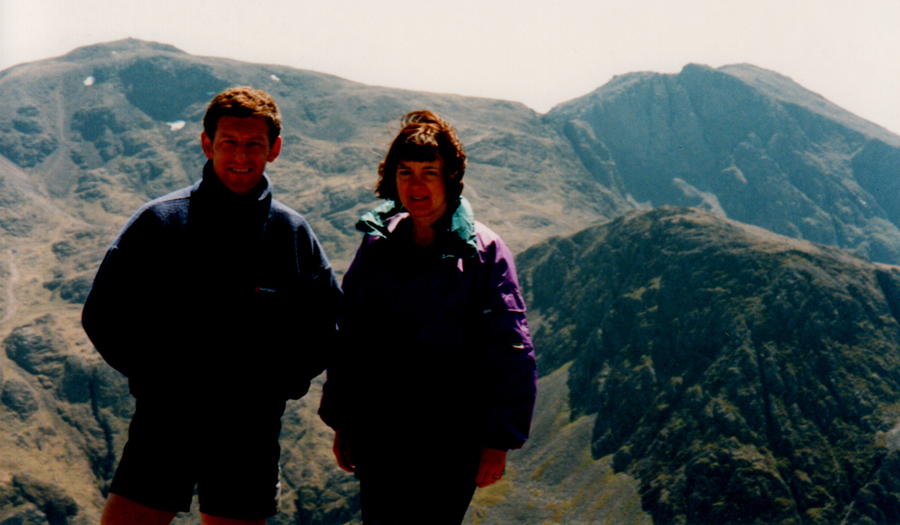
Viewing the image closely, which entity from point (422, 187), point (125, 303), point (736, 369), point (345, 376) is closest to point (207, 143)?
point (125, 303)

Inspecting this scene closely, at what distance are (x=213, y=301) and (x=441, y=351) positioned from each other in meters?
1.94

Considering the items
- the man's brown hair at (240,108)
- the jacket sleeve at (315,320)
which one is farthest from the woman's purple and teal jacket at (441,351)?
the man's brown hair at (240,108)

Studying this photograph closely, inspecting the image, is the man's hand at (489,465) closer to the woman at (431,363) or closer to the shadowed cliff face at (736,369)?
the woman at (431,363)

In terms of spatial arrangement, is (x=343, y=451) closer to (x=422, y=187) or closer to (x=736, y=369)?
(x=422, y=187)

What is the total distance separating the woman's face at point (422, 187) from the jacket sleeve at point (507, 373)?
861 mm

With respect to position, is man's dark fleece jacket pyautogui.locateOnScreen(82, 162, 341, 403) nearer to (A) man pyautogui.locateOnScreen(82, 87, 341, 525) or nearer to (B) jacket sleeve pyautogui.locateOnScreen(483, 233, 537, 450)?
(A) man pyautogui.locateOnScreen(82, 87, 341, 525)

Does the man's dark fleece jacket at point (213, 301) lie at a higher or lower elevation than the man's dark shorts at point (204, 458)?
higher

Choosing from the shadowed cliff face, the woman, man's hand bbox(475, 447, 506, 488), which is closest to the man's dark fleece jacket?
the woman

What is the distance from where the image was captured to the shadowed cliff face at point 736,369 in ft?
312

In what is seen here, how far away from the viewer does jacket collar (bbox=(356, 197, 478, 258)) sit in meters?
5.41

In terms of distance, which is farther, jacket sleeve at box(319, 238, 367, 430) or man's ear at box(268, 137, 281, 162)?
man's ear at box(268, 137, 281, 162)

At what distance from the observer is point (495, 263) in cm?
550

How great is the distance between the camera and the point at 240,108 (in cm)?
564

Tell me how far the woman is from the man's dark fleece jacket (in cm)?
47
